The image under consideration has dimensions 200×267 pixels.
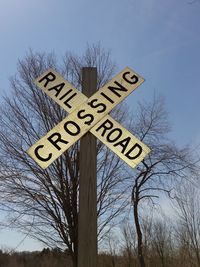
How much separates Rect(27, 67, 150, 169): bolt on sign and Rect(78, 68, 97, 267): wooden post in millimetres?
105

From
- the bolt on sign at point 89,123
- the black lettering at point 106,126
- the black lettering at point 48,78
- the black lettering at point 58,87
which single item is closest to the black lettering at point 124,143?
the bolt on sign at point 89,123

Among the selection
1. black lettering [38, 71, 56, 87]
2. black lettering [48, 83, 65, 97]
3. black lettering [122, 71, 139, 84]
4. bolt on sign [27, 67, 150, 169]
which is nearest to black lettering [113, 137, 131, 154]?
bolt on sign [27, 67, 150, 169]

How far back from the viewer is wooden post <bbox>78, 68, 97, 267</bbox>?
8.00 ft

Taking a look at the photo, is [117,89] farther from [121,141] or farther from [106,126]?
[121,141]

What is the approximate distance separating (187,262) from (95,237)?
21967mm

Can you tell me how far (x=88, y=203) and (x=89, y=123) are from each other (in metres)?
0.54

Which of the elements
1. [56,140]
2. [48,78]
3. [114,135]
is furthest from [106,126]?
[48,78]

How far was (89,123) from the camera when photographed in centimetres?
269

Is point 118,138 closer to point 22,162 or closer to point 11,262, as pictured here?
point 22,162

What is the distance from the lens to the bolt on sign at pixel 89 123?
2.58 m

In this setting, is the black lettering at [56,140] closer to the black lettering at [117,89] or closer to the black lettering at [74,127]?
the black lettering at [74,127]

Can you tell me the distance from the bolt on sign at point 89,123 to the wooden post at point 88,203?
4.1 inches

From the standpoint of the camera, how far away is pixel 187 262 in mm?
22734

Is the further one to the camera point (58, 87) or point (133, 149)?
point (58, 87)
